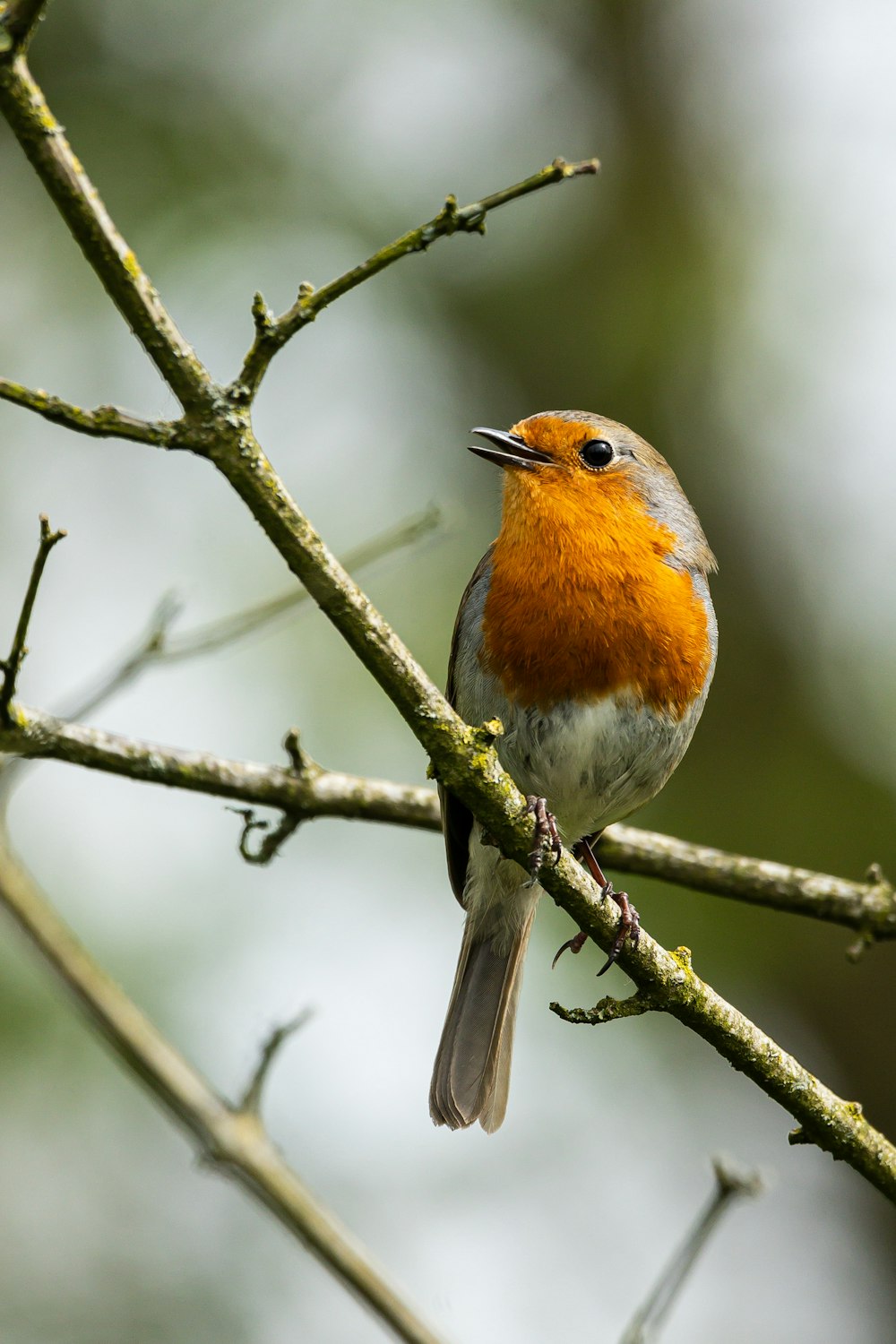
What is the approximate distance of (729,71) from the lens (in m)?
→ 8.77

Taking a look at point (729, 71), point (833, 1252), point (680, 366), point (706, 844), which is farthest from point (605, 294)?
point (833, 1252)

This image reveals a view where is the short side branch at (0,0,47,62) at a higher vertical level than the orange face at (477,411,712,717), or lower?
lower

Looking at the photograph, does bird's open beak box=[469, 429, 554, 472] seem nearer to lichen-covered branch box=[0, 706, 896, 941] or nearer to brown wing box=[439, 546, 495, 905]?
brown wing box=[439, 546, 495, 905]

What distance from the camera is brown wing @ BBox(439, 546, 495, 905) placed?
13.6 ft

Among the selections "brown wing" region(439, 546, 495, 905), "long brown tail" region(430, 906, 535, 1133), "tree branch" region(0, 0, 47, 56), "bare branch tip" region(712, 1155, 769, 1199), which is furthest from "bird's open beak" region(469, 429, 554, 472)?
"tree branch" region(0, 0, 47, 56)

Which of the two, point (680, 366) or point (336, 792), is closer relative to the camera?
point (336, 792)

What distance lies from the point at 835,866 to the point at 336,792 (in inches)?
161

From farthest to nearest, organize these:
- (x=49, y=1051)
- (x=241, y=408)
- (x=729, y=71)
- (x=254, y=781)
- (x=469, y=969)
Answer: (x=729, y=71) < (x=49, y=1051) < (x=469, y=969) < (x=254, y=781) < (x=241, y=408)

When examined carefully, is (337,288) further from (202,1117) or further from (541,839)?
(202,1117)

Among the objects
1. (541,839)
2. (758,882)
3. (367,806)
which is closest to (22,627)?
(541,839)

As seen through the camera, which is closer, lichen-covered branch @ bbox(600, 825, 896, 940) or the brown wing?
the brown wing

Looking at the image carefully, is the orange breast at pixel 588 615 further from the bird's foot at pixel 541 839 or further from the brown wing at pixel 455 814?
the bird's foot at pixel 541 839

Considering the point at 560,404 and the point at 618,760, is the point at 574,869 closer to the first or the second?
the point at 618,760

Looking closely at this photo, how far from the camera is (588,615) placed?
384 centimetres
